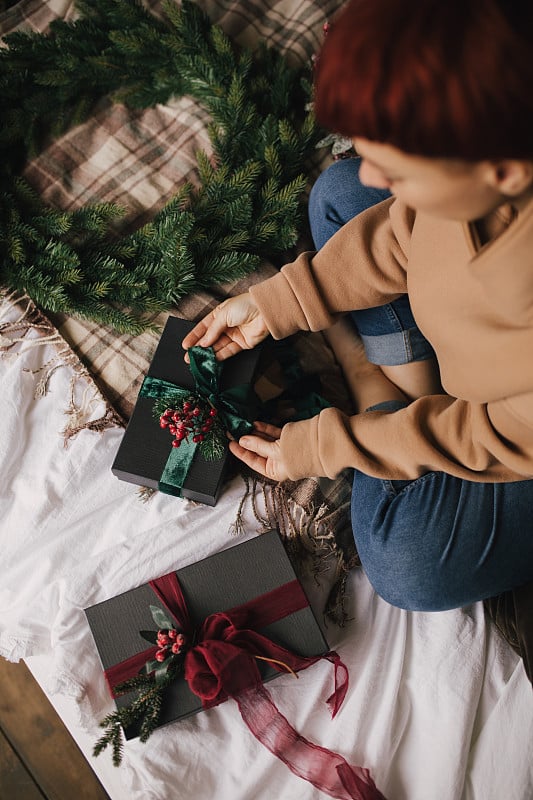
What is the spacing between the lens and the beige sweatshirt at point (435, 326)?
0.67 m

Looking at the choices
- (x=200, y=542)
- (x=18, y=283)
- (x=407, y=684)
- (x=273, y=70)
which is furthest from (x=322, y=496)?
(x=273, y=70)

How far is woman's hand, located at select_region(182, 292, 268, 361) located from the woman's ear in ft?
1.66

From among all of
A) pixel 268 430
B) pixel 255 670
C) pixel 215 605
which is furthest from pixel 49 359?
pixel 255 670

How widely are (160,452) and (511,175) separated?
2.17 ft

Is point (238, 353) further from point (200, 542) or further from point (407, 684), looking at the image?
point (407, 684)

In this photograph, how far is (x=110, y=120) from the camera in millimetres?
1239

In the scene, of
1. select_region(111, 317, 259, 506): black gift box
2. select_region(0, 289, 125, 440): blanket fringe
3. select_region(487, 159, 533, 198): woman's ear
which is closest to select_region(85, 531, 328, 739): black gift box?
select_region(111, 317, 259, 506): black gift box

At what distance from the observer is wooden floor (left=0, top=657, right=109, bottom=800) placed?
1254 millimetres

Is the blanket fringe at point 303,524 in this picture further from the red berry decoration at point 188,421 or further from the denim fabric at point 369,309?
the denim fabric at point 369,309

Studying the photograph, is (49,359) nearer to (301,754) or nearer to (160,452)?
(160,452)

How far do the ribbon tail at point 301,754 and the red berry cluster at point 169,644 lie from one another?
117 mm

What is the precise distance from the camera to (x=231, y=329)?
1023 millimetres

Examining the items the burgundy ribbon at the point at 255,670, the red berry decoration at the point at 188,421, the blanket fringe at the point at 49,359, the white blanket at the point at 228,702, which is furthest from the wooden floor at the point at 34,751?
the red berry decoration at the point at 188,421

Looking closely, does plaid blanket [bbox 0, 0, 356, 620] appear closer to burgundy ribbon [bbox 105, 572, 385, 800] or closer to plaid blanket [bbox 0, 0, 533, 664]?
plaid blanket [bbox 0, 0, 533, 664]
